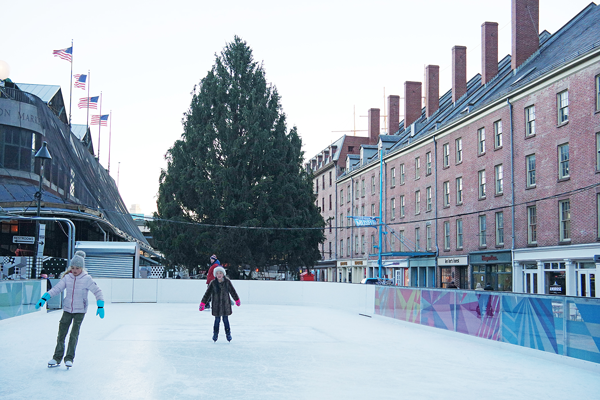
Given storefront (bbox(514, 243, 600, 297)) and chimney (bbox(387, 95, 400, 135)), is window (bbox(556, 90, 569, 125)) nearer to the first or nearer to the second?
storefront (bbox(514, 243, 600, 297))

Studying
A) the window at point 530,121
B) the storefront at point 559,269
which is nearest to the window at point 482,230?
the storefront at point 559,269

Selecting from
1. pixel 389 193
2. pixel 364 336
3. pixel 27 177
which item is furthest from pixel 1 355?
pixel 389 193

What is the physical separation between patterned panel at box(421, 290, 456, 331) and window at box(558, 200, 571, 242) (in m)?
13.4

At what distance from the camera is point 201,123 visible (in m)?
40.8

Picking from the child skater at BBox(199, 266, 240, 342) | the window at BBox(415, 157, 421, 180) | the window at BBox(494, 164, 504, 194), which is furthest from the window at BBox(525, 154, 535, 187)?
the child skater at BBox(199, 266, 240, 342)

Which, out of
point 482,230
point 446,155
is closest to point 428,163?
point 446,155

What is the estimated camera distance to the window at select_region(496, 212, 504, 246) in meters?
34.0

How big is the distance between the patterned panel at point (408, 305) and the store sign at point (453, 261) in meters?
18.1

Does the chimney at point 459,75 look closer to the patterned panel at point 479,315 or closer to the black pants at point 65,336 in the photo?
the patterned panel at point 479,315

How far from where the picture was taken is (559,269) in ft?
94.5

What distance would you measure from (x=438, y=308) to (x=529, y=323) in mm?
4522

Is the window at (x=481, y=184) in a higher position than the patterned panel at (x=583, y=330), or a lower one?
higher

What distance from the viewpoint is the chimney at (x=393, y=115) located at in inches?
2228

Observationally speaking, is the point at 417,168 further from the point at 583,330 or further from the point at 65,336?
the point at 65,336
